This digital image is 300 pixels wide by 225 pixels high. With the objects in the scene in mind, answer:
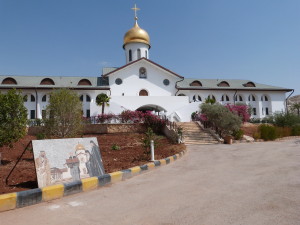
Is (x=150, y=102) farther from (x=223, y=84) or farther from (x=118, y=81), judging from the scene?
(x=223, y=84)

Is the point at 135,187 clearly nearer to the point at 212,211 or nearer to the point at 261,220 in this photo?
the point at 212,211

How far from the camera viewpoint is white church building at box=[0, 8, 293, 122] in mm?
26734

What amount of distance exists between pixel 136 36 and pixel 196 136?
74.9ft

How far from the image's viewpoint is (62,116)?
1070cm

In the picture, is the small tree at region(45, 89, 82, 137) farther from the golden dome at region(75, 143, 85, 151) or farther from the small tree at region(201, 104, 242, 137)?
the small tree at region(201, 104, 242, 137)

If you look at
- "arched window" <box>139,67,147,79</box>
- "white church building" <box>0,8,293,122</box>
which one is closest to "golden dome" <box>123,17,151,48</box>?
"white church building" <box>0,8,293,122</box>

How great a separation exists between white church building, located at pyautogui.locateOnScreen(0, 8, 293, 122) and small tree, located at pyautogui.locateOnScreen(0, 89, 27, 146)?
52.1 ft

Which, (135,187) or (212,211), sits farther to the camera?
(135,187)

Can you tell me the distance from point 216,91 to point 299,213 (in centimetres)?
3211

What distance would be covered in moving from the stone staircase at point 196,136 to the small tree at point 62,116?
7.92 metres

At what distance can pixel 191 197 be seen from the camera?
418 centimetres

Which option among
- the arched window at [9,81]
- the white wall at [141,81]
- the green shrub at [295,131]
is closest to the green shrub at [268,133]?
the green shrub at [295,131]

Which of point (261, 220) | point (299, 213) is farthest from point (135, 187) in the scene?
point (299, 213)

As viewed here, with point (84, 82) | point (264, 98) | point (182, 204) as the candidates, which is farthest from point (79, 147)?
point (264, 98)
